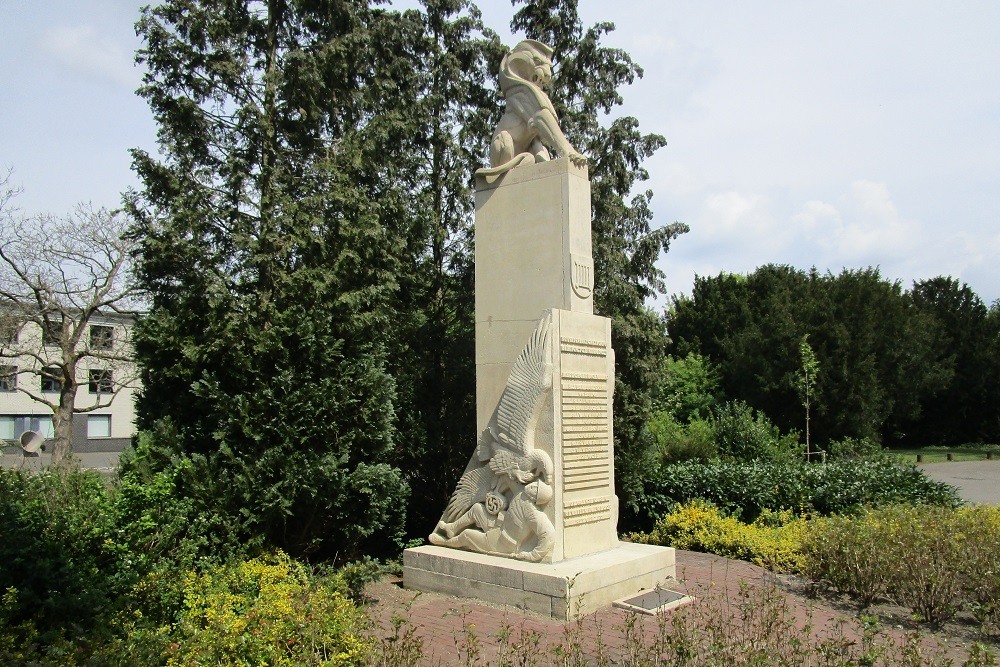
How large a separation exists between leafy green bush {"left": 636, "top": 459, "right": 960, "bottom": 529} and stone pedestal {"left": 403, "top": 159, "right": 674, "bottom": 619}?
369cm

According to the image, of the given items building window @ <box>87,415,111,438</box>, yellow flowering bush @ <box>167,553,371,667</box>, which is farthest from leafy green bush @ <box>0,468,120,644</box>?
building window @ <box>87,415,111,438</box>

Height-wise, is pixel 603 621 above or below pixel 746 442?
below

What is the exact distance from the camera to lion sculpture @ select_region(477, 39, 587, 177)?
25.6 feet

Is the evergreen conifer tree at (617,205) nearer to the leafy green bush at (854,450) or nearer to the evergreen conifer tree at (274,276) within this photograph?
the evergreen conifer tree at (274,276)

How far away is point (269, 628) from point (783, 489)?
28.6 feet

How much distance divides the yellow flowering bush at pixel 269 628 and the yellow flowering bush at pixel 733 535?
5.41m

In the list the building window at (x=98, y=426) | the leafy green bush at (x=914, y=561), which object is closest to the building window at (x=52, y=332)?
the leafy green bush at (x=914, y=561)

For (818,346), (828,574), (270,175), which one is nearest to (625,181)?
(270,175)

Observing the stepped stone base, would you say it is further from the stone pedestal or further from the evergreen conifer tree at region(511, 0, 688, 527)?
the evergreen conifer tree at region(511, 0, 688, 527)

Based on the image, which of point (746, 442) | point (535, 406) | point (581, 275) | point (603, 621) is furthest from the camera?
point (746, 442)

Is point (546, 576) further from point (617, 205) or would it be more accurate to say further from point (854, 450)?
point (854, 450)

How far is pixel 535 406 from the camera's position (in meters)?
6.87

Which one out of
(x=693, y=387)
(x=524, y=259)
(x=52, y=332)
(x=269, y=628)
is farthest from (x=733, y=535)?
(x=693, y=387)

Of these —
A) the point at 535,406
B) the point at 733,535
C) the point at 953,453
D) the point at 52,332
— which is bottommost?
the point at 953,453
